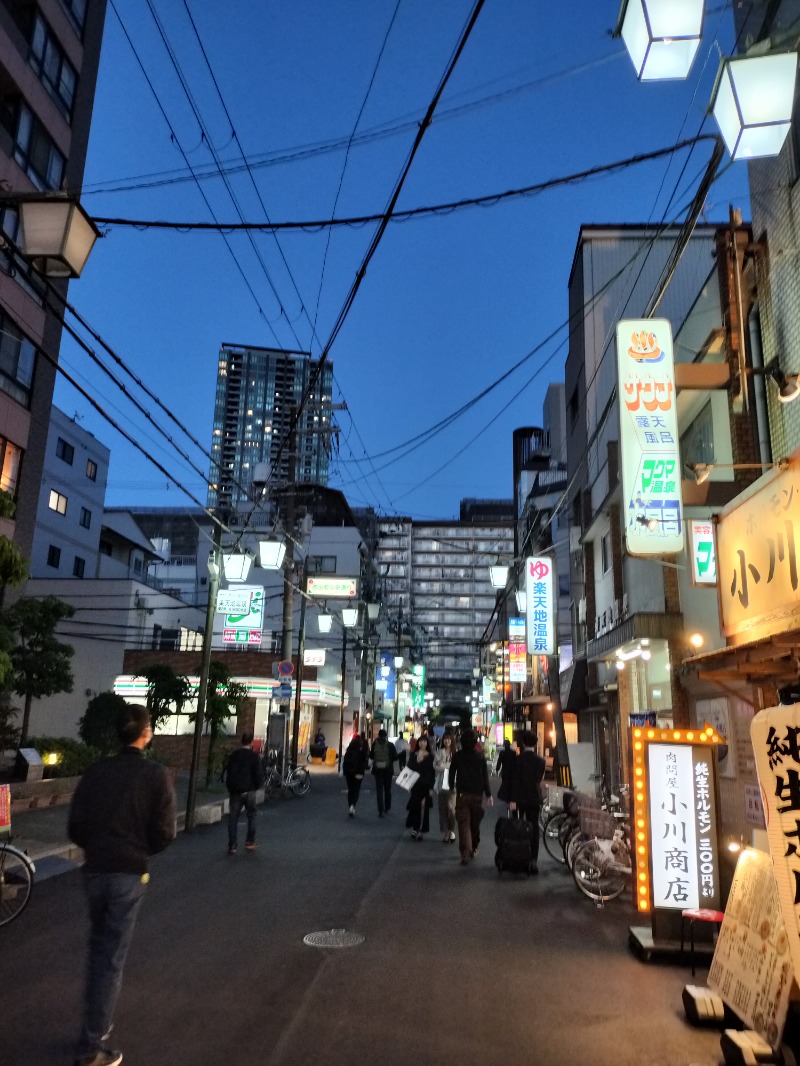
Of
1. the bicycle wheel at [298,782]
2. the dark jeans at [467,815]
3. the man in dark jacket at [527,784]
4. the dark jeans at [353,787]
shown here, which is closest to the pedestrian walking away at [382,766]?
the dark jeans at [353,787]

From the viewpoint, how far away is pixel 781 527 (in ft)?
23.5

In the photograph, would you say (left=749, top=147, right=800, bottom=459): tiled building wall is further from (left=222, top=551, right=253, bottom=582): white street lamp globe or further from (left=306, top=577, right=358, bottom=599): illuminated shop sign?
(left=306, top=577, right=358, bottom=599): illuminated shop sign

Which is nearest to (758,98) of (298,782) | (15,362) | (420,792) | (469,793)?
(469,793)

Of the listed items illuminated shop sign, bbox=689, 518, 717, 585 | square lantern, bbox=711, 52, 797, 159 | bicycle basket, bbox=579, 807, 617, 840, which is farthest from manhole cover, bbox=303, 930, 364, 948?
illuminated shop sign, bbox=689, 518, 717, 585

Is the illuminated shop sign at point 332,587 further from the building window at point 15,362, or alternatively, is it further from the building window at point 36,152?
the building window at point 36,152

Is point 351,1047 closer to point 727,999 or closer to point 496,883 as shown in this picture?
point 727,999

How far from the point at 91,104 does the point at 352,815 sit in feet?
82.6

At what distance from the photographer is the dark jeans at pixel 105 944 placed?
176 inches

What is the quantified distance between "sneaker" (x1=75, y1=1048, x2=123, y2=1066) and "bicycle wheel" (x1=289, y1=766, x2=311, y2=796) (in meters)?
19.3

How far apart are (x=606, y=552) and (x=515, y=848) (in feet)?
45.7

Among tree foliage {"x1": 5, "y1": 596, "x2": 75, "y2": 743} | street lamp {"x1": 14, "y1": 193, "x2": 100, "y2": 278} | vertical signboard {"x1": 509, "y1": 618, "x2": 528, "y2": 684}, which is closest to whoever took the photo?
street lamp {"x1": 14, "y1": 193, "x2": 100, "y2": 278}

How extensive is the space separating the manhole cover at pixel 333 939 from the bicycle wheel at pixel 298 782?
16.1 metres

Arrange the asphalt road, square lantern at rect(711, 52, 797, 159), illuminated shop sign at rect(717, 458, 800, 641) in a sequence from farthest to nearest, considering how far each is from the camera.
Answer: illuminated shop sign at rect(717, 458, 800, 641) < square lantern at rect(711, 52, 797, 159) < the asphalt road

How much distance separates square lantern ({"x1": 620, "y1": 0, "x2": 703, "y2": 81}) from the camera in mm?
5871
